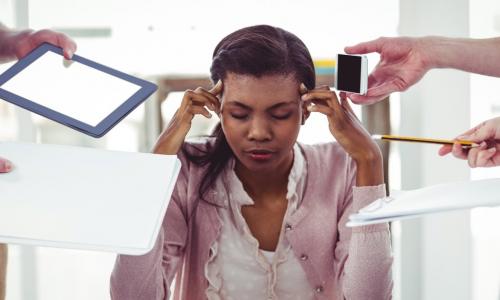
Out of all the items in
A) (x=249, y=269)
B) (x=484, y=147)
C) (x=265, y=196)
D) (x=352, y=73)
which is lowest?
(x=249, y=269)

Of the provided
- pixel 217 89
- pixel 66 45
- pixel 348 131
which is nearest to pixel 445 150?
pixel 348 131

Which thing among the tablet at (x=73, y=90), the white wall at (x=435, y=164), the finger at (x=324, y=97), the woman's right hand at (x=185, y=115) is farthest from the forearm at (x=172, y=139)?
the white wall at (x=435, y=164)

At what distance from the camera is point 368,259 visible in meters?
0.99

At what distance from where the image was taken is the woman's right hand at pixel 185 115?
0.99 metres

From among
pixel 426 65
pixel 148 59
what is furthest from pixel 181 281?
pixel 148 59

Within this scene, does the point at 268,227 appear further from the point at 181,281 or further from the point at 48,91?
the point at 48,91

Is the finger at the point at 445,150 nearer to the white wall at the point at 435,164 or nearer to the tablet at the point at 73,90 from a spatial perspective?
the tablet at the point at 73,90

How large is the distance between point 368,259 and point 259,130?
0.28 meters

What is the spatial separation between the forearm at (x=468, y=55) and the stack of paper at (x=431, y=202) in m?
0.36

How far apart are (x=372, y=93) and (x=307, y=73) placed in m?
0.12

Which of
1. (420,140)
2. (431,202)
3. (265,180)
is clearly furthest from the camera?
(265,180)

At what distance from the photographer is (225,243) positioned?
109 cm

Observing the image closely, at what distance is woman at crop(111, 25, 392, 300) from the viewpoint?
998 mm

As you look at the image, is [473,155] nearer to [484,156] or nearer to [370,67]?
[484,156]
